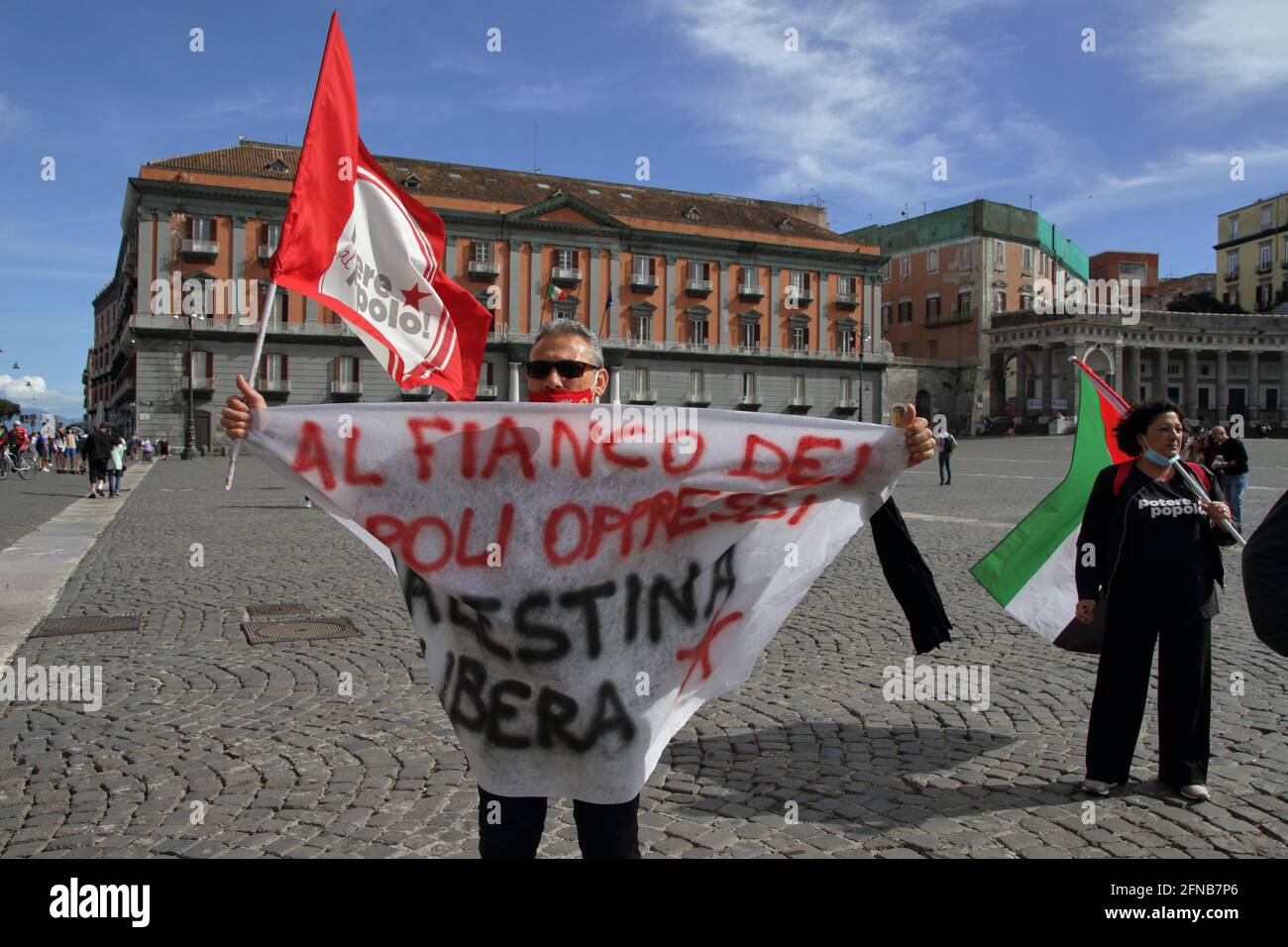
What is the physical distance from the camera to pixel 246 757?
4355 millimetres

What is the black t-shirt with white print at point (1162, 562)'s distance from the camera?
4.17 metres

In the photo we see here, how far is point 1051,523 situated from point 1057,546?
13 cm

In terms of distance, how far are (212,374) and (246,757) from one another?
165 feet

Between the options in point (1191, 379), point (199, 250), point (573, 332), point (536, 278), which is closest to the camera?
point (573, 332)

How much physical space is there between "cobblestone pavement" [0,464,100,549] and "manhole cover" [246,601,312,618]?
20.0ft

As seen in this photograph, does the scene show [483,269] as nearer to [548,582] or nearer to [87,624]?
[87,624]

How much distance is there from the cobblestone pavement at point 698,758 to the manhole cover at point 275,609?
0.46 ft

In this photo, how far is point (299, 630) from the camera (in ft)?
23.3

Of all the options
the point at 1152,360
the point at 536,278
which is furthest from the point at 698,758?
the point at 1152,360

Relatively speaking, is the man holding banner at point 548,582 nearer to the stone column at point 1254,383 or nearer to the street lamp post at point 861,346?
the street lamp post at point 861,346

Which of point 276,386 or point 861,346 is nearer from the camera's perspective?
point 276,386

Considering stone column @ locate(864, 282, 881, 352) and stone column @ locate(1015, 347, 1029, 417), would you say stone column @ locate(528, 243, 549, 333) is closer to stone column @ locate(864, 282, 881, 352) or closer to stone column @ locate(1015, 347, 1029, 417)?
stone column @ locate(864, 282, 881, 352)
